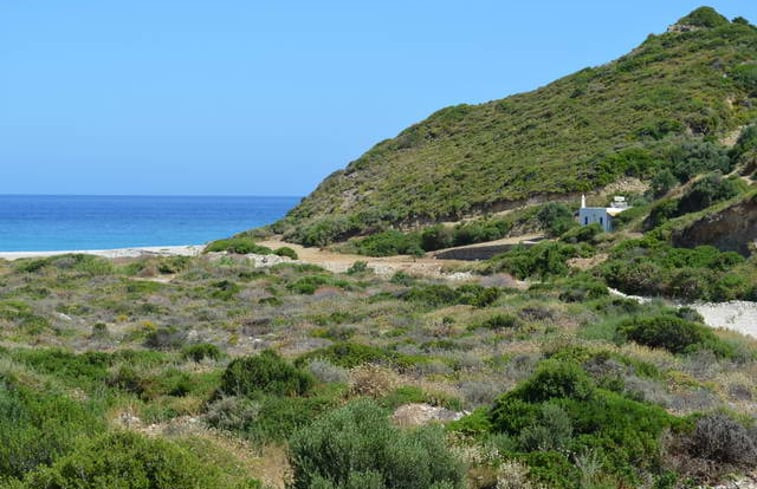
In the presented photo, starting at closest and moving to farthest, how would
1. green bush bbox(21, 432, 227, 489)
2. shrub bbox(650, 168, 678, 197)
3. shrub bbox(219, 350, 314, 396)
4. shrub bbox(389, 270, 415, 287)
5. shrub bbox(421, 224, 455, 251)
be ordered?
green bush bbox(21, 432, 227, 489) → shrub bbox(219, 350, 314, 396) → shrub bbox(389, 270, 415, 287) → shrub bbox(650, 168, 678, 197) → shrub bbox(421, 224, 455, 251)

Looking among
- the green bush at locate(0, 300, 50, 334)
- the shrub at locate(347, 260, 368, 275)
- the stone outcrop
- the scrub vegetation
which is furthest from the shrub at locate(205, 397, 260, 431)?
the shrub at locate(347, 260, 368, 275)

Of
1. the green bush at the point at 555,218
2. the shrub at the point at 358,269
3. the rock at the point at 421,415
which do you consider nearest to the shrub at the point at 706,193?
the green bush at the point at 555,218

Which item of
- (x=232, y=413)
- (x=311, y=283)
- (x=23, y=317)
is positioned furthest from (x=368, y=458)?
(x=311, y=283)

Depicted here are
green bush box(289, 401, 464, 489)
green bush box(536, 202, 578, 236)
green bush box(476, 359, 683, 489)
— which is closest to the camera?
green bush box(289, 401, 464, 489)

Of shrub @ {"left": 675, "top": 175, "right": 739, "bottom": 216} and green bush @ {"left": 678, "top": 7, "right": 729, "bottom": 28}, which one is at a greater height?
green bush @ {"left": 678, "top": 7, "right": 729, "bottom": 28}

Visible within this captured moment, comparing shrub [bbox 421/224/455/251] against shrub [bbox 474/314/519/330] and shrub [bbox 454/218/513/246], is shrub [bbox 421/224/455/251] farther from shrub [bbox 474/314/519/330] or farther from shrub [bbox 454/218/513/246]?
shrub [bbox 474/314/519/330]

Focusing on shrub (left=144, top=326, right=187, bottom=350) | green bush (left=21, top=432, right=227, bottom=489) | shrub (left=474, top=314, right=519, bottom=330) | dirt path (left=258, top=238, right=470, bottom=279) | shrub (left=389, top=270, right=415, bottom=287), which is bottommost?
dirt path (left=258, top=238, right=470, bottom=279)

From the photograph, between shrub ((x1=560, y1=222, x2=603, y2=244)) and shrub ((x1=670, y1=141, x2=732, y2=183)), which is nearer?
shrub ((x1=560, y1=222, x2=603, y2=244))

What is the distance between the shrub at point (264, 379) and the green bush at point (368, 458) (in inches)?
147

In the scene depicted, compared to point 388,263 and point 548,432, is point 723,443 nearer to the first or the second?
point 548,432

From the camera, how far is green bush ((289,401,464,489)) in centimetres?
577

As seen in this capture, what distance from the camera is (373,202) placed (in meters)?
62.7

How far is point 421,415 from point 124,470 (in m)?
4.45

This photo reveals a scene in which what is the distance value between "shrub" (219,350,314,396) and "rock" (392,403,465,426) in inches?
59.0
